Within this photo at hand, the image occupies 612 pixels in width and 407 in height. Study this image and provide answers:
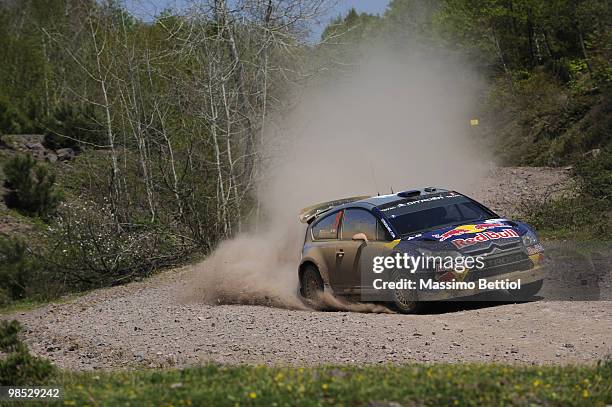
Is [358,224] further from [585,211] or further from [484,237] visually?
[585,211]

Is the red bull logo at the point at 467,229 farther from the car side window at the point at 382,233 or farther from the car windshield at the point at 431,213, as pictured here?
the car side window at the point at 382,233

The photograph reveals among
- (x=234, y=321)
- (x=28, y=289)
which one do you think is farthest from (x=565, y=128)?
(x=234, y=321)

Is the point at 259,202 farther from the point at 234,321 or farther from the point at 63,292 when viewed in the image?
the point at 234,321

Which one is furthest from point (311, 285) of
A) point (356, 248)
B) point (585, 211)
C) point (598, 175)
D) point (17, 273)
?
point (598, 175)

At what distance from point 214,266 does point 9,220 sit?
1682 centimetres

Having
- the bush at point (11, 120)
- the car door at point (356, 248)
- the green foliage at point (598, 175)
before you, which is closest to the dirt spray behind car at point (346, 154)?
the car door at point (356, 248)

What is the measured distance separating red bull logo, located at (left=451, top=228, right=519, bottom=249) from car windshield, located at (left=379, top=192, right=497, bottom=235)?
721mm

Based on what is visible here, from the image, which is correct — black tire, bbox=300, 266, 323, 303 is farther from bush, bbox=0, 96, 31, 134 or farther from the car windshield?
bush, bbox=0, 96, 31, 134

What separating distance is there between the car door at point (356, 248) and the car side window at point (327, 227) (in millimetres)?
164

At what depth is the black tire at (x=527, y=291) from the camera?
12391mm

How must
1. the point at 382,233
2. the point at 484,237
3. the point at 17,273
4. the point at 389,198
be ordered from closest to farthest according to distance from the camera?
the point at 484,237 → the point at 382,233 → the point at 389,198 → the point at 17,273

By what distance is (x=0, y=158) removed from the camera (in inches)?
1492

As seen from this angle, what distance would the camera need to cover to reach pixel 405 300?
489 inches

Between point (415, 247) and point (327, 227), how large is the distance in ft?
7.55
